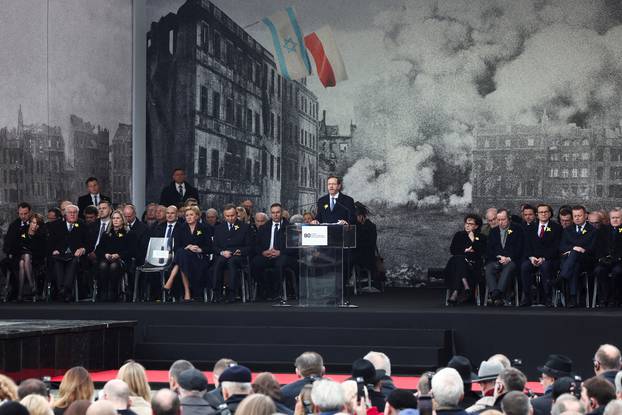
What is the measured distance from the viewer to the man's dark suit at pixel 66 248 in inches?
543

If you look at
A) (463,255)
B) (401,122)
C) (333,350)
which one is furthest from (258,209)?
(333,350)

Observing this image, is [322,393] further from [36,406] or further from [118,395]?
[36,406]

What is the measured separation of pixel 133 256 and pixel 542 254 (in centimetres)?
487

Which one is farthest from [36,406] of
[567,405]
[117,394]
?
[567,405]

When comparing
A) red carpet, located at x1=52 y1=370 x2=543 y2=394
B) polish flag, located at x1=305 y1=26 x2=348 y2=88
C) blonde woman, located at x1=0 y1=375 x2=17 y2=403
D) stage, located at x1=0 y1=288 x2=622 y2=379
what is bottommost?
red carpet, located at x1=52 y1=370 x2=543 y2=394

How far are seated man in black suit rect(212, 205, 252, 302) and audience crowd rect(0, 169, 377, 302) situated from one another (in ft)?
0.04

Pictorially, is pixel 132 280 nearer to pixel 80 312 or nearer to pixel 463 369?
pixel 80 312

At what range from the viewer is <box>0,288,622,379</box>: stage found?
38.0 feet

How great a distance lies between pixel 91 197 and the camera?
1547 centimetres

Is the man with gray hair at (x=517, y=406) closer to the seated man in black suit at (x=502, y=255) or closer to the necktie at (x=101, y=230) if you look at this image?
the seated man in black suit at (x=502, y=255)

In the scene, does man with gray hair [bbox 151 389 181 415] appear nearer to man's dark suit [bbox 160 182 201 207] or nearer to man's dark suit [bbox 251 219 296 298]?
man's dark suit [bbox 251 219 296 298]

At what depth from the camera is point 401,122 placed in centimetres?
1839

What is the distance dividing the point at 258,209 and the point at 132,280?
4.69m

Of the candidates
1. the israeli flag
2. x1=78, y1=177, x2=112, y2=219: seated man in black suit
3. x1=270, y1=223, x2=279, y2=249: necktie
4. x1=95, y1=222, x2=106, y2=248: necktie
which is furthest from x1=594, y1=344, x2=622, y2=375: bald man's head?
the israeli flag
